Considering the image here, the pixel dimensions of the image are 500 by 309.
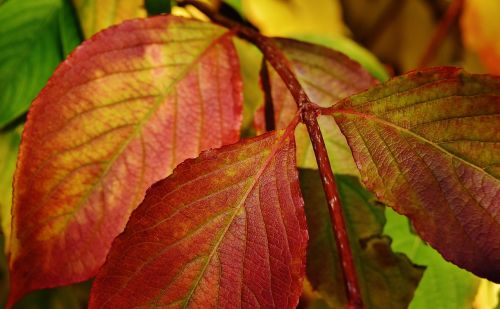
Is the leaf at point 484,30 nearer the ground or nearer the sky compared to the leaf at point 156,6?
nearer the sky

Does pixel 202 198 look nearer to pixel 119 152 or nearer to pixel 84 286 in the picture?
pixel 119 152

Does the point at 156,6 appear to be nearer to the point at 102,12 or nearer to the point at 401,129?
the point at 102,12

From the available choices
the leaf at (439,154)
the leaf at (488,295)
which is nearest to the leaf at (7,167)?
the leaf at (439,154)

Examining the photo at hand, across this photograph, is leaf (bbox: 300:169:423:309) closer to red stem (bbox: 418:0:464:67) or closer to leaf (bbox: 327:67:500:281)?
leaf (bbox: 327:67:500:281)

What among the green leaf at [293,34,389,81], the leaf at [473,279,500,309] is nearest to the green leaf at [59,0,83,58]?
the green leaf at [293,34,389,81]

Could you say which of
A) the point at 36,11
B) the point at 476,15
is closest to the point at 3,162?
the point at 36,11

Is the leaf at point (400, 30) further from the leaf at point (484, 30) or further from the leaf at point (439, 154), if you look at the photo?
the leaf at point (439, 154)
